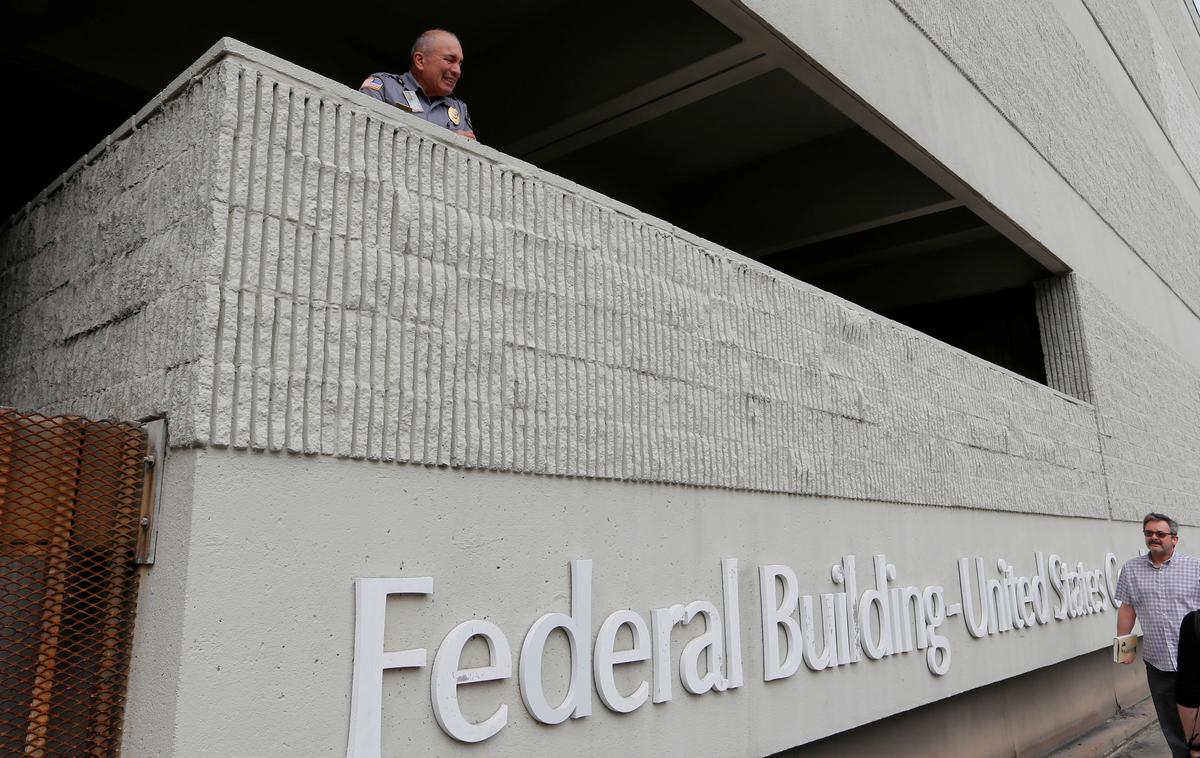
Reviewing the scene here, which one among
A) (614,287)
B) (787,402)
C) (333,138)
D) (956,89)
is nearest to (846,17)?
(956,89)

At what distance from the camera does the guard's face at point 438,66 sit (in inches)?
135

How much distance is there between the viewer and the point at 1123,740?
780cm

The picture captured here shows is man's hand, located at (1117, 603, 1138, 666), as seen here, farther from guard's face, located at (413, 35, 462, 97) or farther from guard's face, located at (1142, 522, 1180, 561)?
guard's face, located at (413, 35, 462, 97)

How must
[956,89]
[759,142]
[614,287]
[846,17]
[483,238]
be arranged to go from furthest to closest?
[759,142] → [956,89] → [846,17] → [614,287] → [483,238]

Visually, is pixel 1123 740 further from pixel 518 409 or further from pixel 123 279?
pixel 123 279

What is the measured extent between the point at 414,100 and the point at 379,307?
3.53 feet

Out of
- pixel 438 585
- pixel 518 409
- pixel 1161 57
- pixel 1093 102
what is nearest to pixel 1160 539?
pixel 518 409

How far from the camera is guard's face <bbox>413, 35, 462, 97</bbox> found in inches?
135

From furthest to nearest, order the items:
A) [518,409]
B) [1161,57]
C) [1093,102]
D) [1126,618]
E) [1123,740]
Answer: [1161,57] < [1093,102] < [1123,740] < [1126,618] < [518,409]

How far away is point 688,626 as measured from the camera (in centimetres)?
360

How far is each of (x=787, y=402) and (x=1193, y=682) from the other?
3632 millimetres

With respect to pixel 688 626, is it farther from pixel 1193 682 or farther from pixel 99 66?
pixel 99 66

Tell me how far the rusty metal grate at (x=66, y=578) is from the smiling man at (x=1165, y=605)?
245 inches

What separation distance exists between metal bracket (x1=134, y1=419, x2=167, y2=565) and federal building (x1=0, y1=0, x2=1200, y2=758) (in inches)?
0.6
